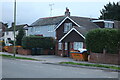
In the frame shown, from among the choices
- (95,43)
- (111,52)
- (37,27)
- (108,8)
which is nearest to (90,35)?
(95,43)

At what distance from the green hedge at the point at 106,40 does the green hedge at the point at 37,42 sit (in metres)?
14.0

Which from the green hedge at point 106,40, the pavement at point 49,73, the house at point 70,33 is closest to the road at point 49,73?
the pavement at point 49,73

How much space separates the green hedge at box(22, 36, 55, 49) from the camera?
36.0 m

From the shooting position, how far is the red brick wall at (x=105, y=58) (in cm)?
2223

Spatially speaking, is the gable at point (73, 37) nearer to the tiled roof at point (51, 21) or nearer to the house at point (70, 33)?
the house at point (70, 33)

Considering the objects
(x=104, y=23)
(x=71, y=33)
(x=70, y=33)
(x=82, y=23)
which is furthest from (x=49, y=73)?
(x=104, y=23)

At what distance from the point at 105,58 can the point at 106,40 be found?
1.85 m

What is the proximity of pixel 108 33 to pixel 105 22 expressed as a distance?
13876 mm

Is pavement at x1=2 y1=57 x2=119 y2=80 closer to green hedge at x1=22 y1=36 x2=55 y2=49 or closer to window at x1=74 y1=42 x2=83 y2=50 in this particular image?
window at x1=74 y1=42 x2=83 y2=50

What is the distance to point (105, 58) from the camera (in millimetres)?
23125

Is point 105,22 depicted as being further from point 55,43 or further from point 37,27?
point 37,27

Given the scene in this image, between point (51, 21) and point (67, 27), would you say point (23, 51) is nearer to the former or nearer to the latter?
point (67, 27)

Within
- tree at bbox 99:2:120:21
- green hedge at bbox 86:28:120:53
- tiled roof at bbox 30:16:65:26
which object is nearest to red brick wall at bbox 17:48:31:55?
tiled roof at bbox 30:16:65:26

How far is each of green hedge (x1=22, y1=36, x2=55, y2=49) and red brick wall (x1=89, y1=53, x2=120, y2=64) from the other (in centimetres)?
1400
